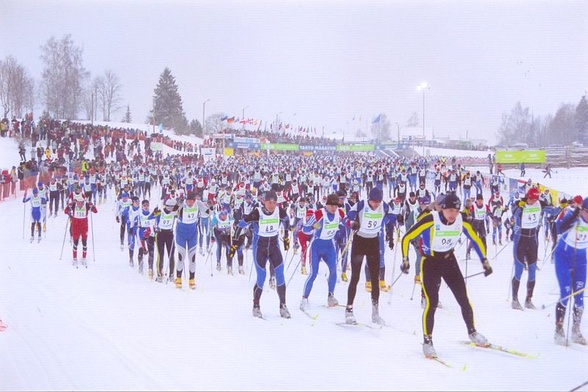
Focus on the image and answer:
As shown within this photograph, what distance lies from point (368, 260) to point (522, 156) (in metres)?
25.8

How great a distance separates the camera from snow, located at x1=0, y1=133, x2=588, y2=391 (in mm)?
4750

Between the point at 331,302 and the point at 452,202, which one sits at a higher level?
the point at 452,202

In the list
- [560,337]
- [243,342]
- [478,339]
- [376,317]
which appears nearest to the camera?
[478,339]

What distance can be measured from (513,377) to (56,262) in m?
10.5

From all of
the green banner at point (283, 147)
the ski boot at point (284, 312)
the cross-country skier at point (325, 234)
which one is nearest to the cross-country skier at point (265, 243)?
the ski boot at point (284, 312)

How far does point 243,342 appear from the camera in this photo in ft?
19.1

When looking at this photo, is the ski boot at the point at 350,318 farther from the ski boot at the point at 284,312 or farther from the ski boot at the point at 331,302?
the ski boot at the point at 331,302

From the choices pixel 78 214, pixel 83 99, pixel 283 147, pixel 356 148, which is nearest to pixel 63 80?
pixel 83 99

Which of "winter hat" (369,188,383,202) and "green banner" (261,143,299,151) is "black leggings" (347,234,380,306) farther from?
"green banner" (261,143,299,151)

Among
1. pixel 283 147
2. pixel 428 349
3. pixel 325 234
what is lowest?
pixel 428 349

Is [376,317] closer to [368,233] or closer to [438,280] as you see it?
[368,233]

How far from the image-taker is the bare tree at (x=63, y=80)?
28000mm

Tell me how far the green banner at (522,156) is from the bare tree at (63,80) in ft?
80.7

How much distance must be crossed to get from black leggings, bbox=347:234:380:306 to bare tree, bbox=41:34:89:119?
22.8 metres
